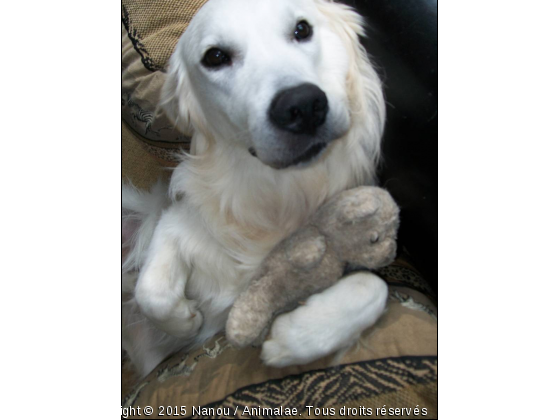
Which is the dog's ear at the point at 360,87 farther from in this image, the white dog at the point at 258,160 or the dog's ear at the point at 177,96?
the dog's ear at the point at 177,96

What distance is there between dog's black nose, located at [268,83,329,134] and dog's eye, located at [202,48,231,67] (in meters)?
0.35

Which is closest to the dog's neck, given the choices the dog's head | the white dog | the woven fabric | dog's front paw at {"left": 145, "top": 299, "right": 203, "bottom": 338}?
the white dog

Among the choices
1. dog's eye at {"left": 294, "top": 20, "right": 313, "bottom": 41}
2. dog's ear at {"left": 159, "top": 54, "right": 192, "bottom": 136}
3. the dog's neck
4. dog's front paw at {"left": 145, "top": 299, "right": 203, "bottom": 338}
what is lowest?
dog's front paw at {"left": 145, "top": 299, "right": 203, "bottom": 338}

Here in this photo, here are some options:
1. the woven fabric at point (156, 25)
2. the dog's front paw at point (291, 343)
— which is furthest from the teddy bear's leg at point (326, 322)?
the woven fabric at point (156, 25)

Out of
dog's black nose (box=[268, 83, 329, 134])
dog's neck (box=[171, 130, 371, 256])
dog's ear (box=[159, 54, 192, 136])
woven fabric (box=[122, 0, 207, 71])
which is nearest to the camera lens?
dog's black nose (box=[268, 83, 329, 134])

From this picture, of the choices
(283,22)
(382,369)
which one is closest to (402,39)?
(283,22)

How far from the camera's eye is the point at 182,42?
1501 millimetres

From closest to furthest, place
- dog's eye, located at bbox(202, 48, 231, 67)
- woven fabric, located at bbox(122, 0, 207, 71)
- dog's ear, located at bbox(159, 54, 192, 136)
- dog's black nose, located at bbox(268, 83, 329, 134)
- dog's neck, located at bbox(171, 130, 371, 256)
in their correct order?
dog's black nose, located at bbox(268, 83, 329, 134)
dog's eye, located at bbox(202, 48, 231, 67)
dog's neck, located at bbox(171, 130, 371, 256)
dog's ear, located at bbox(159, 54, 192, 136)
woven fabric, located at bbox(122, 0, 207, 71)

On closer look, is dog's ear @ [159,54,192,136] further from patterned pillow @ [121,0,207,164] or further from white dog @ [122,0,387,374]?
patterned pillow @ [121,0,207,164]

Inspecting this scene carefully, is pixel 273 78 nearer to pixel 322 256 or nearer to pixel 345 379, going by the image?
pixel 322 256

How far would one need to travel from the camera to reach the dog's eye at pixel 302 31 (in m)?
1.31

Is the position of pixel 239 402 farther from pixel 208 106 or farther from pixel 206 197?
pixel 208 106

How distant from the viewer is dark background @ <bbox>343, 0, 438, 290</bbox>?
1.35 m

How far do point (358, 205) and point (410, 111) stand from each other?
0.55m
